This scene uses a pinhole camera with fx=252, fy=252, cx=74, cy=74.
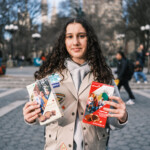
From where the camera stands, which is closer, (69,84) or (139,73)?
(69,84)

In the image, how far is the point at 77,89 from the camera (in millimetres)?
1835

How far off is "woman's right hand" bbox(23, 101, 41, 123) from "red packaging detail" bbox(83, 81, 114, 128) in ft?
1.04

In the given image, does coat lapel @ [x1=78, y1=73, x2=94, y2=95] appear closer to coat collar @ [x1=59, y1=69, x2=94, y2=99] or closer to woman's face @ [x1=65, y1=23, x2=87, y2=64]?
coat collar @ [x1=59, y1=69, x2=94, y2=99]

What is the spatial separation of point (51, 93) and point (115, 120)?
1.72ft

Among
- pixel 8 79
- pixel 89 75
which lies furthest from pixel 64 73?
pixel 8 79

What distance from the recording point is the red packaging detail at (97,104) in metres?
1.65

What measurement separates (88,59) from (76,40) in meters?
0.19

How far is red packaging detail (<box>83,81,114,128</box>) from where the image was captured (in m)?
1.65

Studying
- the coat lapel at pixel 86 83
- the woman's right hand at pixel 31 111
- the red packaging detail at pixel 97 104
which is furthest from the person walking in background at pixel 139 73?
the woman's right hand at pixel 31 111

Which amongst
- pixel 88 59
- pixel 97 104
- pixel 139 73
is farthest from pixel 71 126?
pixel 139 73

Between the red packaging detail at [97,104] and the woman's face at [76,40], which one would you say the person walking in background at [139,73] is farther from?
the red packaging detail at [97,104]

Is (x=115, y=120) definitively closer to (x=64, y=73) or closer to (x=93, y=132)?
(x=93, y=132)

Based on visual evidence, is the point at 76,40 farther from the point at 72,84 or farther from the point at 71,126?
the point at 71,126

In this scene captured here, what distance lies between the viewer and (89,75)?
6.09ft
